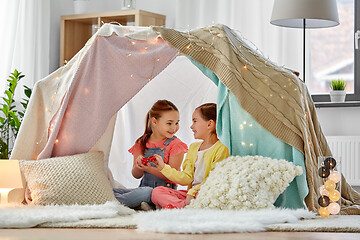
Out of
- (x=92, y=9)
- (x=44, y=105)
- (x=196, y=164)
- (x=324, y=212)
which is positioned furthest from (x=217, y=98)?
(x=92, y=9)

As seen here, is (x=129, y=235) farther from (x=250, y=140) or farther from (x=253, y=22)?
(x=253, y=22)

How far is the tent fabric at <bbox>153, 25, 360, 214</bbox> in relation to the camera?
2.45 meters

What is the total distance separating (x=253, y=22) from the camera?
13.0ft

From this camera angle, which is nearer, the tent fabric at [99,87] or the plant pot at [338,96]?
the tent fabric at [99,87]

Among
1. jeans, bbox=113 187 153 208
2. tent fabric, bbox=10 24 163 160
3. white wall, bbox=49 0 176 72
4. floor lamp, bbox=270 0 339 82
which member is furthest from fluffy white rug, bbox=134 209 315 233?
white wall, bbox=49 0 176 72

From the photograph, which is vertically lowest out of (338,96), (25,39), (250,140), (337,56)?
(250,140)

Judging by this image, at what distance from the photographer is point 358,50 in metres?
3.91

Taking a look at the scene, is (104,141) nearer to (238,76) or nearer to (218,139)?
(218,139)

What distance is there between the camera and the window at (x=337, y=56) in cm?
393

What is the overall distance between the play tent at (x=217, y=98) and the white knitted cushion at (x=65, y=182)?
0.46 feet

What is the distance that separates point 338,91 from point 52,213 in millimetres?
2325

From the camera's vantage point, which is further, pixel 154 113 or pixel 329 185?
pixel 154 113

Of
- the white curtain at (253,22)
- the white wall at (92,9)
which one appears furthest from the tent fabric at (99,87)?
the white wall at (92,9)

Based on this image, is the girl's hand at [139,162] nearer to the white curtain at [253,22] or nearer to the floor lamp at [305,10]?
the floor lamp at [305,10]
